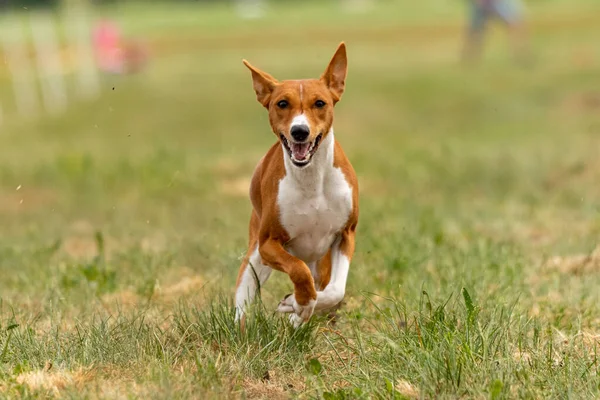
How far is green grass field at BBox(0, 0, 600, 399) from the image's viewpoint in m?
5.03

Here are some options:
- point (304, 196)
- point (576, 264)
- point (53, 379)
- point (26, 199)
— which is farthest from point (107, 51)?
point (53, 379)

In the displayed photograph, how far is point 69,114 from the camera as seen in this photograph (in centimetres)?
2264

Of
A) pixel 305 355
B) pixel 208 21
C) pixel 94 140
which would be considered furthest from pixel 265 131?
pixel 208 21

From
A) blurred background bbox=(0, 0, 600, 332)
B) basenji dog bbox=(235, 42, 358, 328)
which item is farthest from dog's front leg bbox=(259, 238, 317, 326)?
blurred background bbox=(0, 0, 600, 332)

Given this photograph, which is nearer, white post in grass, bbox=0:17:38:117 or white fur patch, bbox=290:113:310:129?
white fur patch, bbox=290:113:310:129

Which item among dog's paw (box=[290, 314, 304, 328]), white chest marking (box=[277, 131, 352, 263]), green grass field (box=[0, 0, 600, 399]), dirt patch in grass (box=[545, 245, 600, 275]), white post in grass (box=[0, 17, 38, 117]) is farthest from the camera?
white post in grass (box=[0, 17, 38, 117])

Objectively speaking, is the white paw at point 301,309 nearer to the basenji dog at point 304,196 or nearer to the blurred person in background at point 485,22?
the basenji dog at point 304,196

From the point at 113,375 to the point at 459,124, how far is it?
51.2 feet

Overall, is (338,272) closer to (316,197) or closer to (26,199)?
(316,197)

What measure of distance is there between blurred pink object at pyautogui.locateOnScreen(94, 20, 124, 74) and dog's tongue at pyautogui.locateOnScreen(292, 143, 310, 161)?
2622 centimetres

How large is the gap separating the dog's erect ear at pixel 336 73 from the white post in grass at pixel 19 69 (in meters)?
19.4

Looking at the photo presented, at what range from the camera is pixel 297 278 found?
5.45 metres

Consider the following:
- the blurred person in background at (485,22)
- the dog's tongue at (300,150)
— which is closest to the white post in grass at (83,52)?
the blurred person in background at (485,22)

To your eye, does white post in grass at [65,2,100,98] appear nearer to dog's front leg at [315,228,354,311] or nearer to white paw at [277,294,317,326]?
dog's front leg at [315,228,354,311]
